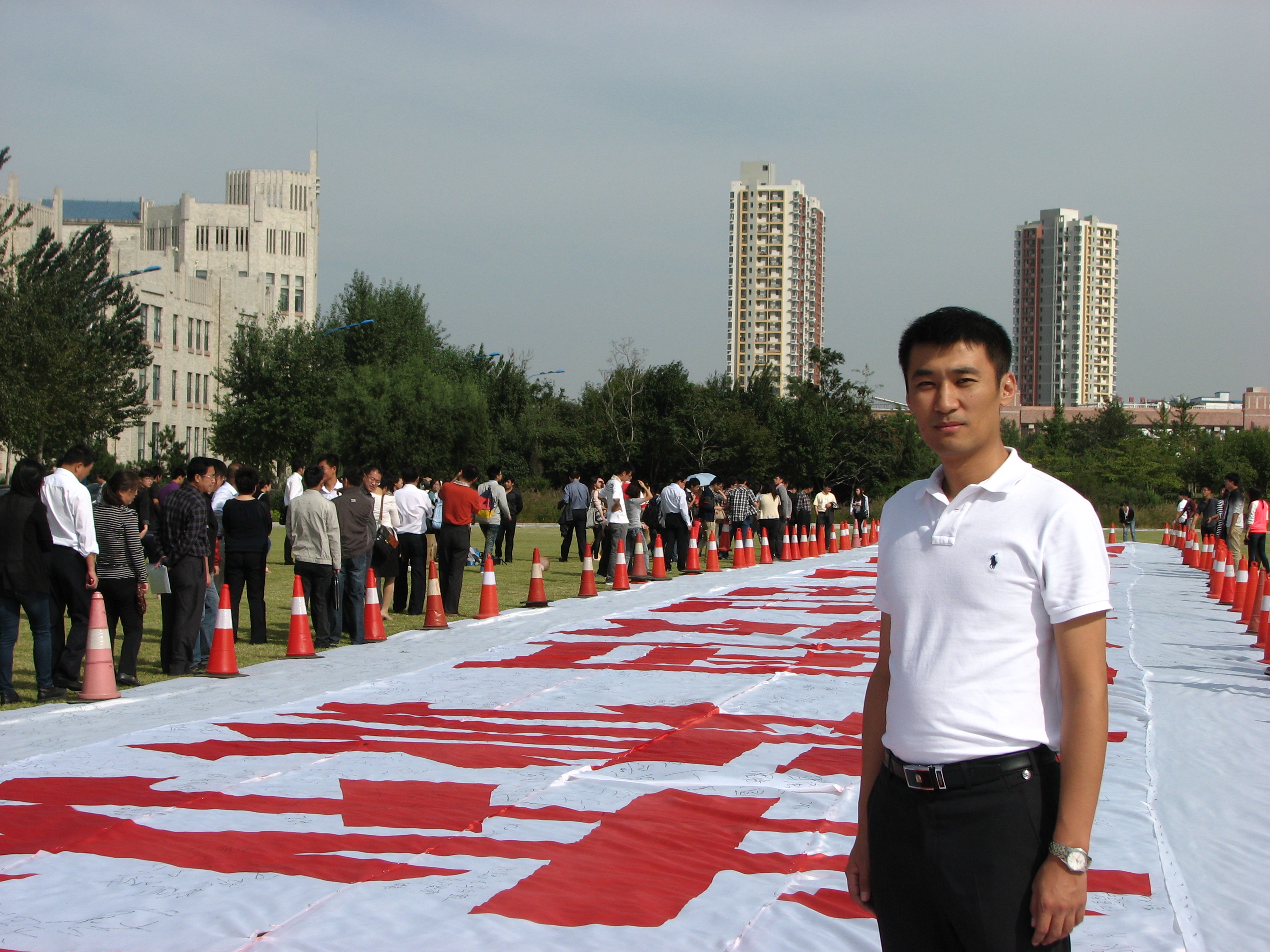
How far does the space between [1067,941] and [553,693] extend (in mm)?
7211

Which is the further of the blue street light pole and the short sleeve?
the blue street light pole

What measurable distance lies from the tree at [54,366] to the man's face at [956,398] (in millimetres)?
35795

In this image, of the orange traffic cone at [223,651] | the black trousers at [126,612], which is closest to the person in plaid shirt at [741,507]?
the orange traffic cone at [223,651]

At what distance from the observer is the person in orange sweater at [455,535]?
1544 cm

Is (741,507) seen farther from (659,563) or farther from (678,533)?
(659,563)

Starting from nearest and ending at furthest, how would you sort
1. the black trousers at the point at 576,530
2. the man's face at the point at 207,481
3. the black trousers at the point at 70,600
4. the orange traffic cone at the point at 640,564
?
the black trousers at the point at 70,600
the man's face at the point at 207,481
the orange traffic cone at the point at 640,564
the black trousers at the point at 576,530

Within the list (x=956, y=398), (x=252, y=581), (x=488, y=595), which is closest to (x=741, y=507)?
(x=488, y=595)

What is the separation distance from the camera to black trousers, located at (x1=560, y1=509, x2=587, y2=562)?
24750 millimetres

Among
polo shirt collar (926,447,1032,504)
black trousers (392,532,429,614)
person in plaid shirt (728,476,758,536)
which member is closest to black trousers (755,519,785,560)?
person in plaid shirt (728,476,758,536)

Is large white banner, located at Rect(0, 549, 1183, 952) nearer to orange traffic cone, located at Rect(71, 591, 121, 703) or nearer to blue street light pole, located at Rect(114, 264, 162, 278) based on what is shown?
orange traffic cone, located at Rect(71, 591, 121, 703)

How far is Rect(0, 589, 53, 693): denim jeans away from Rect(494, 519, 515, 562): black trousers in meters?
14.6

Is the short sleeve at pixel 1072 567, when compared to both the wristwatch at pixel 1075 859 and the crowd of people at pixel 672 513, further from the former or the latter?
the crowd of people at pixel 672 513

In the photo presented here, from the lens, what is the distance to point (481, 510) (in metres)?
16.5

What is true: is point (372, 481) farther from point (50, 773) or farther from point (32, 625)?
point (50, 773)
